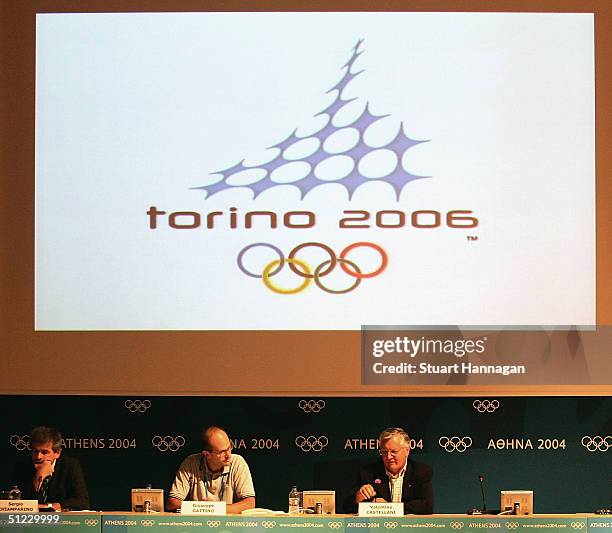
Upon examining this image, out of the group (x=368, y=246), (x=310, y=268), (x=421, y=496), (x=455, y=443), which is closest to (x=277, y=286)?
(x=310, y=268)

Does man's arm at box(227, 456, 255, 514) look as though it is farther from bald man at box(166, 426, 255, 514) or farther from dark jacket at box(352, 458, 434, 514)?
dark jacket at box(352, 458, 434, 514)

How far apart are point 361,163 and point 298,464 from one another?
6.40 feet

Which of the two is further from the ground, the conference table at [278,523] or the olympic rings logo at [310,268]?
the olympic rings logo at [310,268]

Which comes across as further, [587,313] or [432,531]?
[587,313]

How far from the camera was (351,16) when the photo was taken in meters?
4.38

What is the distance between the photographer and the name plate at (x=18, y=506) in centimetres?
403

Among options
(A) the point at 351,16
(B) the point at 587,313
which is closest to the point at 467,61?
(A) the point at 351,16

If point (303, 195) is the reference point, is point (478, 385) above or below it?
below

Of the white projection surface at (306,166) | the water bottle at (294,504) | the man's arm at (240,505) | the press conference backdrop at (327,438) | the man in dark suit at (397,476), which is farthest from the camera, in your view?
the press conference backdrop at (327,438)

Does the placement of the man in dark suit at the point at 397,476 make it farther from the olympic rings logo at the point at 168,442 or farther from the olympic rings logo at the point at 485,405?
the olympic rings logo at the point at 168,442

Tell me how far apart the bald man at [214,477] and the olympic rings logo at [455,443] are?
52.6 inches

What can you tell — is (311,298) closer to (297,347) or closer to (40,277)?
(297,347)

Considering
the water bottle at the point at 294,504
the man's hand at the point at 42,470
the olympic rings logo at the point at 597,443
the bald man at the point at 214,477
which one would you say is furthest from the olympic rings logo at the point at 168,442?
the olympic rings logo at the point at 597,443

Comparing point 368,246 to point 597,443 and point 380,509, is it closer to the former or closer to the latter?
point 380,509
